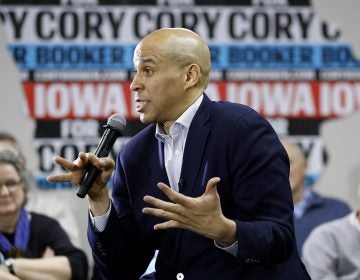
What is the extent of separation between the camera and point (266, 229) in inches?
76.2

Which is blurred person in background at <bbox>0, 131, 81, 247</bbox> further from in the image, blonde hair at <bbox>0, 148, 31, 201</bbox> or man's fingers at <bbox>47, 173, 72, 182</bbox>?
man's fingers at <bbox>47, 173, 72, 182</bbox>

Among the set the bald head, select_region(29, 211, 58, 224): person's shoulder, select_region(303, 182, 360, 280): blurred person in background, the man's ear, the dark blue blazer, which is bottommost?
select_region(303, 182, 360, 280): blurred person in background

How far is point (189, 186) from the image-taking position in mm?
2037

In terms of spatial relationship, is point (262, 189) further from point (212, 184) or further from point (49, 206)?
point (49, 206)

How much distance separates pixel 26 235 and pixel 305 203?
5.52 feet

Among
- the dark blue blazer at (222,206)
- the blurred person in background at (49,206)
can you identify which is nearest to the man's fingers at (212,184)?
the dark blue blazer at (222,206)

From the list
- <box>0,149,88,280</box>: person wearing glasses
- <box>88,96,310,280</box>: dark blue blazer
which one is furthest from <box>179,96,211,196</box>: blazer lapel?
<box>0,149,88,280</box>: person wearing glasses

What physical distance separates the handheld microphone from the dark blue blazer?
0.14m

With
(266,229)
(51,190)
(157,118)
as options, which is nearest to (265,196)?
(266,229)

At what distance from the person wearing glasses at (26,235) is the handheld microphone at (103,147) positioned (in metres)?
1.56

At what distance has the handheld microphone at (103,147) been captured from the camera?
1.96m

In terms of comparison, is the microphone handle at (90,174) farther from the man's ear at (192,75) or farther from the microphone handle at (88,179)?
the man's ear at (192,75)

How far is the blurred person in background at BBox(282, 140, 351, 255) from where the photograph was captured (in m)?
4.54

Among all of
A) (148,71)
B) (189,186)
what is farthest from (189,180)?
(148,71)
